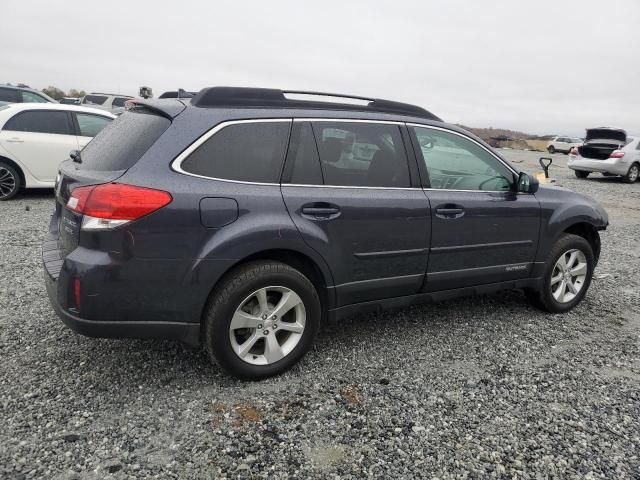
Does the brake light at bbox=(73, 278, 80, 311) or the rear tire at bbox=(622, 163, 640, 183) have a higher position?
the rear tire at bbox=(622, 163, 640, 183)

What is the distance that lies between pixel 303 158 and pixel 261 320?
103 centimetres

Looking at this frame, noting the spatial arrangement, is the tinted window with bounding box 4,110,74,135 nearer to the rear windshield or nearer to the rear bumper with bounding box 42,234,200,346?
the rear windshield

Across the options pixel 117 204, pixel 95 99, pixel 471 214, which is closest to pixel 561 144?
pixel 95 99

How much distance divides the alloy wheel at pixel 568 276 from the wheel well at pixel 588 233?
24 cm

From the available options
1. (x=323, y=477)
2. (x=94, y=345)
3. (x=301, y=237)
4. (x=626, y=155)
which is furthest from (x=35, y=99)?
(x=626, y=155)

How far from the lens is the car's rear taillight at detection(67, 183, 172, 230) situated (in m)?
2.58

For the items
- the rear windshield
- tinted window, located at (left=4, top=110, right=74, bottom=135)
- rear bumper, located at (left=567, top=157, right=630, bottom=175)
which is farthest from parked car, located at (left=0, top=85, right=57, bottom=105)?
rear bumper, located at (left=567, top=157, right=630, bottom=175)

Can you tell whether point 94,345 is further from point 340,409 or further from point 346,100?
point 346,100

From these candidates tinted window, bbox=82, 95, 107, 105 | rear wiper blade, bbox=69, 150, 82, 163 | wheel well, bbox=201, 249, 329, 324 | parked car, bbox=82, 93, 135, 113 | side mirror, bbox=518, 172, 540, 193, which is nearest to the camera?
wheel well, bbox=201, 249, 329, 324

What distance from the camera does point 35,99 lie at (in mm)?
13297

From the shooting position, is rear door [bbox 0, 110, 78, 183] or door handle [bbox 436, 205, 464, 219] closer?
door handle [bbox 436, 205, 464, 219]

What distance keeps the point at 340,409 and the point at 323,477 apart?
1.85 feet

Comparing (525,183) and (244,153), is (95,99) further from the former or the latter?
(525,183)

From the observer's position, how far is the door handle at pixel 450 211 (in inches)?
141
